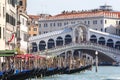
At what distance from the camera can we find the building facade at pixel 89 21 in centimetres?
8888

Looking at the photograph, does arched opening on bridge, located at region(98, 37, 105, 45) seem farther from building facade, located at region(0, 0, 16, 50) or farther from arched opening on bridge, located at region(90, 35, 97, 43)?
building facade, located at region(0, 0, 16, 50)

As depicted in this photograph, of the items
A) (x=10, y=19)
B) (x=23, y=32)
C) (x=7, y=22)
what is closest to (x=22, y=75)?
(x=7, y=22)

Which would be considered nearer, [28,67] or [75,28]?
[28,67]

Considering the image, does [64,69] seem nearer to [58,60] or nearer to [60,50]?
[58,60]

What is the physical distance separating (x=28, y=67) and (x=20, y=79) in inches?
144

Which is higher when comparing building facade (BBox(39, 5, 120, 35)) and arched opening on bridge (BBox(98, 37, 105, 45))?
building facade (BBox(39, 5, 120, 35))

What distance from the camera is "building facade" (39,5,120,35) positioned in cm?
8888


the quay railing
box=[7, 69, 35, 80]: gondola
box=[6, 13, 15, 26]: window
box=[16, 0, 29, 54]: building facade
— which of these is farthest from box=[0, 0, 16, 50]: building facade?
the quay railing

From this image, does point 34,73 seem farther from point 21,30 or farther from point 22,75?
point 21,30

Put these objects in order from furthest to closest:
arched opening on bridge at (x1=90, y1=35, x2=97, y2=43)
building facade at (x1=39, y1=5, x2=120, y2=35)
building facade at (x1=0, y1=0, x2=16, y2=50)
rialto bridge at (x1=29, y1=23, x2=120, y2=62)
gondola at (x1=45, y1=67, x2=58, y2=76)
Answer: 1. building facade at (x1=39, y1=5, x2=120, y2=35)
2. arched opening on bridge at (x1=90, y1=35, x2=97, y2=43)
3. rialto bridge at (x1=29, y1=23, x2=120, y2=62)
4. gondola at (x1=45, y1=67, x2=58, y2=76)
5. building facade at (x1=0, y1=0, x2=16, y2=50)

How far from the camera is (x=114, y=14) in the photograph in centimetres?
9119

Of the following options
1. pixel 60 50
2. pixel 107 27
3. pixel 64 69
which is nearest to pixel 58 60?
pixel 64 69

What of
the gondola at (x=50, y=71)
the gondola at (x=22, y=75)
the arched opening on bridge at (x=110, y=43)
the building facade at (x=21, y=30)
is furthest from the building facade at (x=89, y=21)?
the gondola at (x=22, y=75)

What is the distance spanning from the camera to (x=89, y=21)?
Answer: 9025 cm
